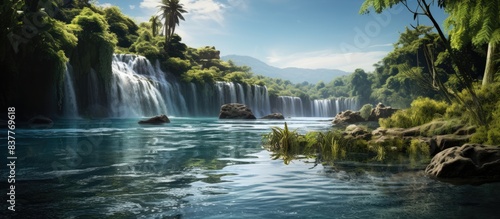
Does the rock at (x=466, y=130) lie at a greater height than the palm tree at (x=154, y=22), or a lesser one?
lesser

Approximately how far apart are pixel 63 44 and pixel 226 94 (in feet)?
106

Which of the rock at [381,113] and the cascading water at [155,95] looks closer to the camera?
the cascading water at [155,95]

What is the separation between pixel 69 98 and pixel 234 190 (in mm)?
32802

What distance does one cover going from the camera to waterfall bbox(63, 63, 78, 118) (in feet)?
113

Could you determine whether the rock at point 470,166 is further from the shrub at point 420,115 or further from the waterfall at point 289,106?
the waterfall at point 289,106

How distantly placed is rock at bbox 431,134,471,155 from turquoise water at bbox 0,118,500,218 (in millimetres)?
2642

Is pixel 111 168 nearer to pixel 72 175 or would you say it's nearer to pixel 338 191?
pixel 72 175

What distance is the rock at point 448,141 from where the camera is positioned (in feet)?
37.3

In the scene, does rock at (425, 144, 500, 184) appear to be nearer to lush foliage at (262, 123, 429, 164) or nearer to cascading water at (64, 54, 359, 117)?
lush foliage at (262, 123, 429, 164)

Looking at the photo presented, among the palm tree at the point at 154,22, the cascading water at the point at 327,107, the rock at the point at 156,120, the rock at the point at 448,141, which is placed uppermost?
the palm tree at the point at 154,22

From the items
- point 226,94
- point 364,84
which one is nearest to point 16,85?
point 226,94

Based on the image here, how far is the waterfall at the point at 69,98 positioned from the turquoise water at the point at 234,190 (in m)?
26.6

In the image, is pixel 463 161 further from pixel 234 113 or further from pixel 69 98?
pixel 234 113

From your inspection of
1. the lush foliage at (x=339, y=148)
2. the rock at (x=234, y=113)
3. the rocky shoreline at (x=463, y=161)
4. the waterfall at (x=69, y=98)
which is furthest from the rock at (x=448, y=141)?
the rock at (x=234, y=113)
